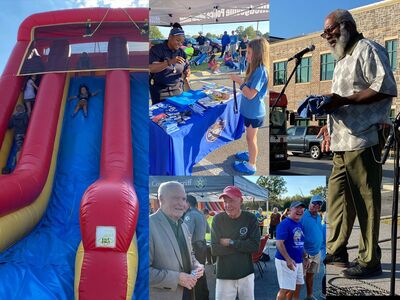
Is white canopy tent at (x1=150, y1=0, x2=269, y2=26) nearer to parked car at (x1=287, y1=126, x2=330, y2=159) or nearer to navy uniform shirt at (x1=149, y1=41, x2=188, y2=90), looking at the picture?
navy uniform shirt at (x1=149, y1=41, x2=188, y2=90)

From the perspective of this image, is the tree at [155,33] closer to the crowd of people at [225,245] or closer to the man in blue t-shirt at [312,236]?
the crowd of people at [225,245]

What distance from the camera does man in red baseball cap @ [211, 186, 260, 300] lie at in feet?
7.25

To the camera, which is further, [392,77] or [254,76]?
[254,76]

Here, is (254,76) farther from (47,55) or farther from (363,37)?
(47,55)

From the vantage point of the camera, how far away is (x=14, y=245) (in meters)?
2.16

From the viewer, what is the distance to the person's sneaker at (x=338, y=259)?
214 centimetres

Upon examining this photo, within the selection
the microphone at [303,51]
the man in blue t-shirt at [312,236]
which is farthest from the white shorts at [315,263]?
the microphone at [303,51]

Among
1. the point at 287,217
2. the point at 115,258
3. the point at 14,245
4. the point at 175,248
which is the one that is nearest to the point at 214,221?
the point at 175,248

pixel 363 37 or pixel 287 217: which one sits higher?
pixel 363 37

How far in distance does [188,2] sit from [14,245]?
145 centimetres

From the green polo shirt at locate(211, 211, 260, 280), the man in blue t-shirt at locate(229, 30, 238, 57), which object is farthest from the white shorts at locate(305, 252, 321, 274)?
the man in blue t-shirt at locate(229, 30, 238, 57)

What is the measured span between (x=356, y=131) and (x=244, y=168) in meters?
0.55

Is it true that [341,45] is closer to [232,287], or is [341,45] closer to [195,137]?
[195,137]

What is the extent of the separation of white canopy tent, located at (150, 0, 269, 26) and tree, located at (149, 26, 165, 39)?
0.02 m
